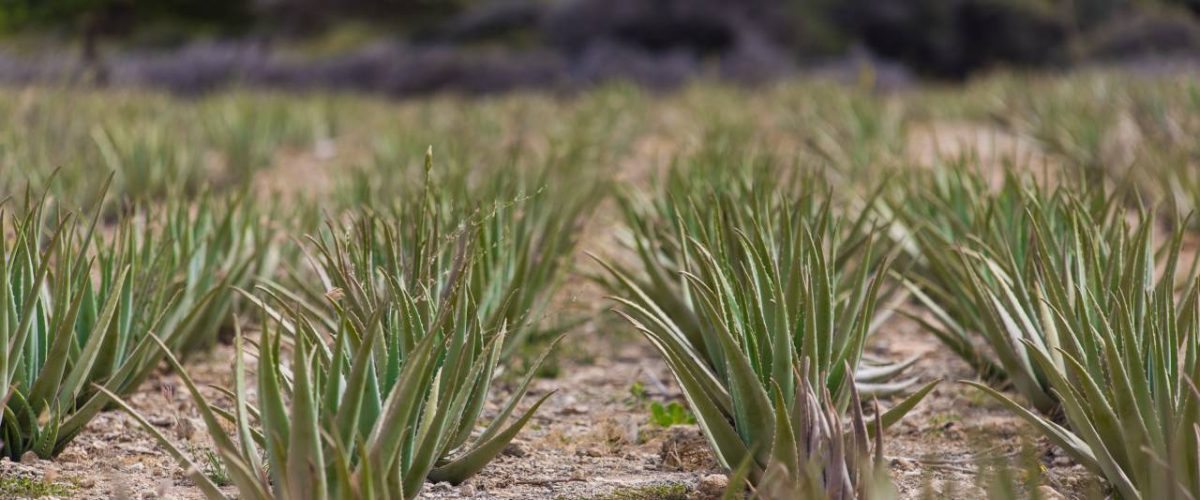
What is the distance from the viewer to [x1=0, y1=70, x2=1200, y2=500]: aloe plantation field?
4.98ft

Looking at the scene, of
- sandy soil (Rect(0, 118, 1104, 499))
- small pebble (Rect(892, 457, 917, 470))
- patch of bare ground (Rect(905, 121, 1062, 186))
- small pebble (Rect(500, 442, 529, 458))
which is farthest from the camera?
patch of bare ground (Rect(905, 121, 1062, 186))

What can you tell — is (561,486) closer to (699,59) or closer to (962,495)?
(962,495)

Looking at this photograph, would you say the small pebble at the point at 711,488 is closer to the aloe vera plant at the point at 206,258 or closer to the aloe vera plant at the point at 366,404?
the aloe vera plant at the point at 366,404

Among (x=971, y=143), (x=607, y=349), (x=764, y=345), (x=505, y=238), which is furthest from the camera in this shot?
(x=971, y=143)

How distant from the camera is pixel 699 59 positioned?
50.3 ft

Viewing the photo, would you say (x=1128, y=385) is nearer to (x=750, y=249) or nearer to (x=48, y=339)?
(x=750, y=249)

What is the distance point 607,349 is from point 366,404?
4.82 ft

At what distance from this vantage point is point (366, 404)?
5.21ft

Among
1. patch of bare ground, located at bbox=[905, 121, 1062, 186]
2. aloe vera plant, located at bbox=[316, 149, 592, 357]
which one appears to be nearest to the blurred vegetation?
patch of bare ground, located at bbox=[905, 121, 1062, 186]

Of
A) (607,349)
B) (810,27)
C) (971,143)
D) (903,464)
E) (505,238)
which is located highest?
(810,27)

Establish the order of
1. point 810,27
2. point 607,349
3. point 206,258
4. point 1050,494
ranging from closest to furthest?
point 1050,494
point 206,258
point 607,349
point 810,27

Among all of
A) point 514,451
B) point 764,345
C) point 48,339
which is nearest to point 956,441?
point 764,345

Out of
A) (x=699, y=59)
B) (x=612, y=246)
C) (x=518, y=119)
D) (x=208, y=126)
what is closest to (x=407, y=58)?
(x=699, y=59)

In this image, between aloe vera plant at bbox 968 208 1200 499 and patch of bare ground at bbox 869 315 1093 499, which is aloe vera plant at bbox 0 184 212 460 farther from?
aloe vera plant at bbox 968 208 1200 499
